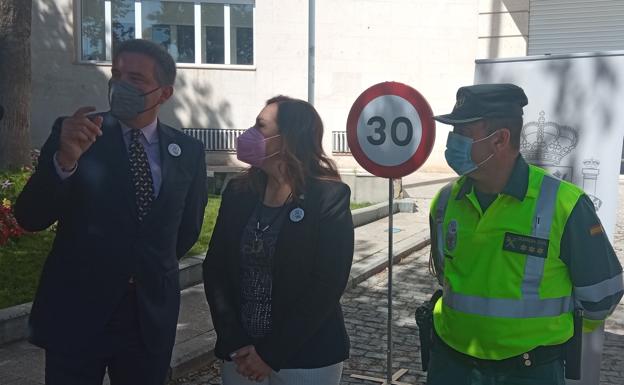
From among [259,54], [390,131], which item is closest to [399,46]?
[259,54]

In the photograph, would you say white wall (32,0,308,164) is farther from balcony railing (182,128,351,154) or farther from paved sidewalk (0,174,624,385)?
paved sidewalk (0,174,624,385)

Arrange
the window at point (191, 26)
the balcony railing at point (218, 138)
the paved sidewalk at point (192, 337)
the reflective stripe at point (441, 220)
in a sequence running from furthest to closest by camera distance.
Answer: the window at point (191, 26) → the balcony railing at point (218, 138) → the paved sidewalk at point (192, 337) → the reflective stripe at point (441, 220)

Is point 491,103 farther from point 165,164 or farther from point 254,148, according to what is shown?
point 165,164

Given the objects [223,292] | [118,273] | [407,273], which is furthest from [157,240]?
[407,273]

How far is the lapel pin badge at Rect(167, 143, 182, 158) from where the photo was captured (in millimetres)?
2668

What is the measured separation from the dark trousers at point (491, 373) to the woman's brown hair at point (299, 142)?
0.89 m

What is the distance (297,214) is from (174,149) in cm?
58

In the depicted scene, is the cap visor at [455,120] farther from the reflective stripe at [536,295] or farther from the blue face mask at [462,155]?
the reflective stripe at [536,295]

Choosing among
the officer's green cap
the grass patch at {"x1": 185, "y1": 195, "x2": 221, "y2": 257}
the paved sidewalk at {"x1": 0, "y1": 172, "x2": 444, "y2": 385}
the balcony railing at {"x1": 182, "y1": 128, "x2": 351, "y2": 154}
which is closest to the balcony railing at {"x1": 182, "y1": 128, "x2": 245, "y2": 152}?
the balcony railing at {"x1": 182, "y1": 128, "x2": 351, "y2": 154}

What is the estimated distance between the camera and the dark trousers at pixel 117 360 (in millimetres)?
2420

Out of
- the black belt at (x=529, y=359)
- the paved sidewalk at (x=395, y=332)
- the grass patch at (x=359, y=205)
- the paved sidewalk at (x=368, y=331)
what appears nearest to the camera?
the black belt at (x=529, y=359)

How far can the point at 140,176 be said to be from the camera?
2.56 m

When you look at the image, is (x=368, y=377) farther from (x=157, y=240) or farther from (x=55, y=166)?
(x=55, y=166)

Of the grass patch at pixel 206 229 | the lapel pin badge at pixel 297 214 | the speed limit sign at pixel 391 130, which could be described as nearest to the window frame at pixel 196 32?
the grass patch at pixel 206 229
